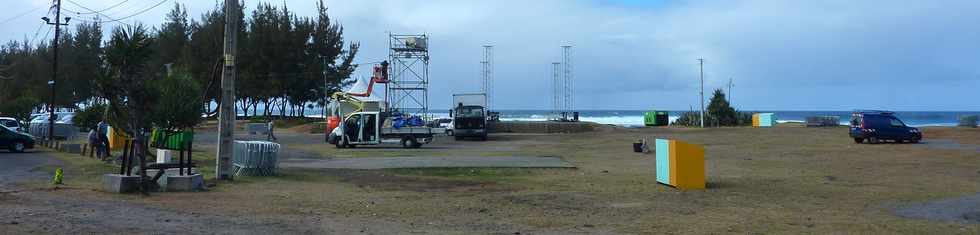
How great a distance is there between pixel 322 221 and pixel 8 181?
9.67 metres

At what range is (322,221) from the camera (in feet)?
36.1

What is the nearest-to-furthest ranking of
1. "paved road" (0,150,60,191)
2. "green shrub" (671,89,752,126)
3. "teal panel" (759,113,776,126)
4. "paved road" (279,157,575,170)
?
"paved road" (0,150,60,191)
"paved road" (279,157,575,170)
"teal panel" (759,113,776,126)
"green shrub" (671,89,752,126)

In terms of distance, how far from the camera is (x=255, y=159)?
18891mm

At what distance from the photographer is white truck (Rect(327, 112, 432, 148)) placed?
36.2m

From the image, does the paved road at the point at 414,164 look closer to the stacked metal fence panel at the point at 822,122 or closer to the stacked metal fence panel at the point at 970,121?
the stacked metal fence panel at the point at 822,122

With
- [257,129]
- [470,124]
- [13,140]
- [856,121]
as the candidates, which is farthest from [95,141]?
[856,121]

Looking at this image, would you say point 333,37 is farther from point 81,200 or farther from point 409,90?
point 81,200

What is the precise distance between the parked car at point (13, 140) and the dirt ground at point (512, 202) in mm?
9667

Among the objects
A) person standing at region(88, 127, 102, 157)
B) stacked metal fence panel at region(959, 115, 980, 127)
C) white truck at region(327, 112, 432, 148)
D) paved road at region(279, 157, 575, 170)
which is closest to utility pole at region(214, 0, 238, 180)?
paved road at region(279, 157, 575, 170)

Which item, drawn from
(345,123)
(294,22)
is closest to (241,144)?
(345,123)

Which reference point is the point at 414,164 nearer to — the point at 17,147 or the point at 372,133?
the point at 372,133

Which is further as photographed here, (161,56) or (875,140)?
(161,56)

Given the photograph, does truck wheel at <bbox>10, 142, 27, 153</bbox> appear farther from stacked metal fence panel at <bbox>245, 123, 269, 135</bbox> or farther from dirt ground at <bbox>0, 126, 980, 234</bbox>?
stacked metal fence panel at <bbox>245, 123, 269, 135</bbox>

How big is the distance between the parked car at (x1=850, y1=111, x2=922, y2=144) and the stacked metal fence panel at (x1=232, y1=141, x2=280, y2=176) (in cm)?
2925
